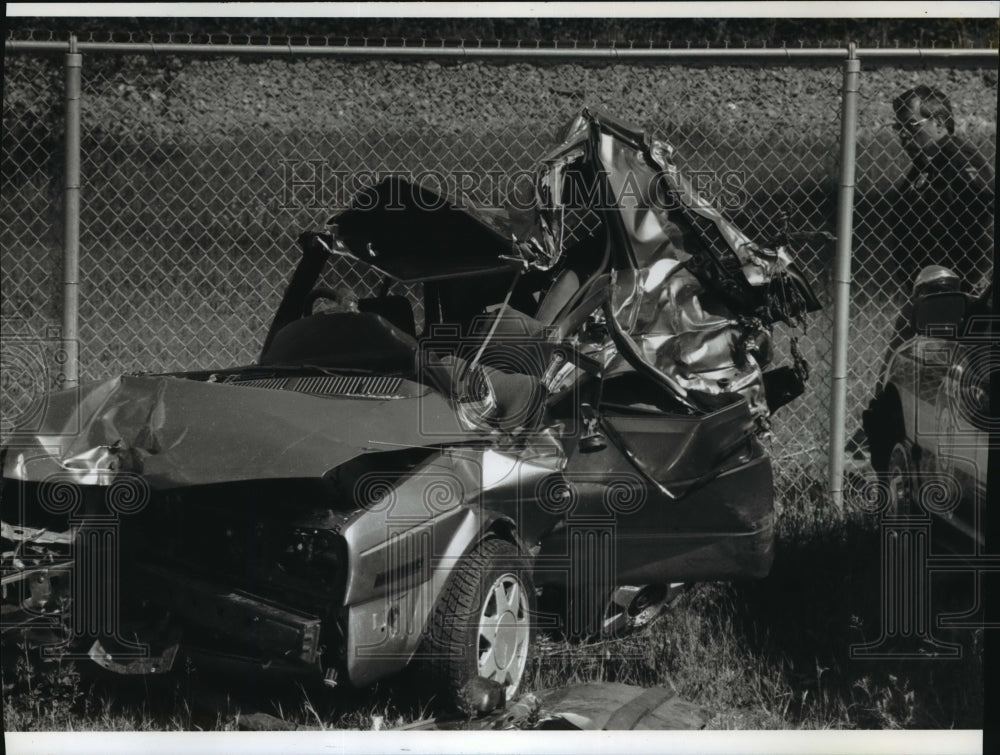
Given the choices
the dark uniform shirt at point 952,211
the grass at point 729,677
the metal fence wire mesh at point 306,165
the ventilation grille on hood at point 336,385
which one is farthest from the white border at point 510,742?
the dark uniform shirt at point 952,211

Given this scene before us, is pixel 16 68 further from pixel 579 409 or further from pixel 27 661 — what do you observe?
pixel 579 409

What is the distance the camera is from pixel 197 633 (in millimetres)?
3432

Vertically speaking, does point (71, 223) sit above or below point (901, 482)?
above

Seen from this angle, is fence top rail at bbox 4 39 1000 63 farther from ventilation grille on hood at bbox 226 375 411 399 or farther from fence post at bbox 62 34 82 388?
ventilation grille on hood at bbox 226 375 411 399

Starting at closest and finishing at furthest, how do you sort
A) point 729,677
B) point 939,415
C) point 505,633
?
point 505,633
point 729,677
point 939,415

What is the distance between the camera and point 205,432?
3.43 m

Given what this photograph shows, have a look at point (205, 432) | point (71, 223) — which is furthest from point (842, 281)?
point (71, 223)

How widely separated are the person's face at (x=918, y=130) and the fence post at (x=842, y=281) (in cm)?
70

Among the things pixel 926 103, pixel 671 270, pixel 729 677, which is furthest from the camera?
pixel 926 103

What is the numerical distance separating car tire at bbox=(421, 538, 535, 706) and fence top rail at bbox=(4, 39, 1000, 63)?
101 inches

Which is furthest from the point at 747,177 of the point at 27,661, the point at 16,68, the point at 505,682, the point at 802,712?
the point at 27,661

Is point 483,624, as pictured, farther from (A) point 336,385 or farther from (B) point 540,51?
(B) point 540,51

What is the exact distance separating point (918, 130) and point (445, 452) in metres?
3.80

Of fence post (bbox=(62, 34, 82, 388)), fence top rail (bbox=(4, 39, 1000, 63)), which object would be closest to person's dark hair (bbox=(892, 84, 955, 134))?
fence top rail (bbox=(4, 39, 1000, 63))
